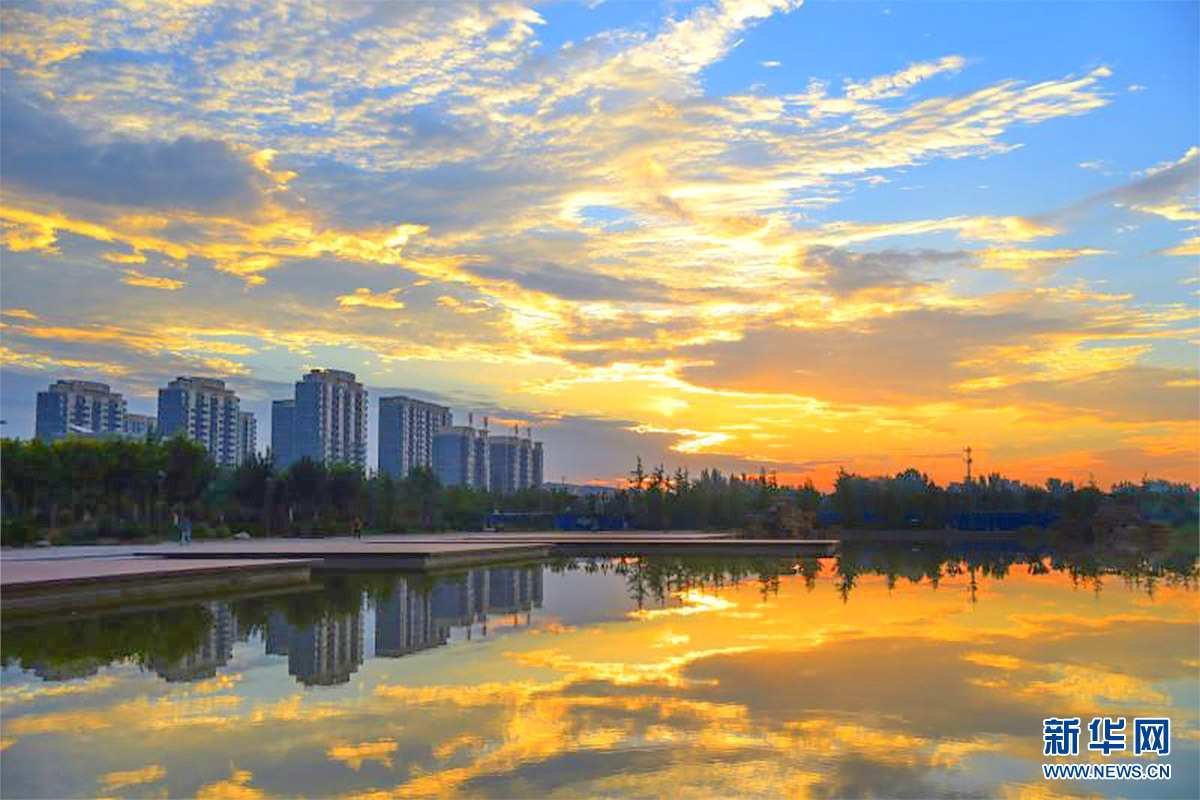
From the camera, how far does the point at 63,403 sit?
80750mm

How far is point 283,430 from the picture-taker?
92.1m

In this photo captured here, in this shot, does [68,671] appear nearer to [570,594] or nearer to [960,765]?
[960,765]

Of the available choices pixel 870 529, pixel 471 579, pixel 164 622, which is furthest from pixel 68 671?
pixel 870 529

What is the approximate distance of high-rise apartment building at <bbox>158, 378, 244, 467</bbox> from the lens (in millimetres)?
86875

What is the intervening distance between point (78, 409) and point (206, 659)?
267 ft

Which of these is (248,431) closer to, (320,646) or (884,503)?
(884,503)

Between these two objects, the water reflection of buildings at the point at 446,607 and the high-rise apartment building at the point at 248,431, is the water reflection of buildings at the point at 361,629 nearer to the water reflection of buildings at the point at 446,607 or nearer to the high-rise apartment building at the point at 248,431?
the water reflection of buildings at the point at 446,607

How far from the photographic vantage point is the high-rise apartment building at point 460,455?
98375 mm

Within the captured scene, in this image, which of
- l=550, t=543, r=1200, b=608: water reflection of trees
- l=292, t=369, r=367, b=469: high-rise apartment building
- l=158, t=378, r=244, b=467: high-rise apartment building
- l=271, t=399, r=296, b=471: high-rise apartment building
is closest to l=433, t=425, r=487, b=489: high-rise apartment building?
l=292, t=369, r=367, b=469: high-rise apartment building

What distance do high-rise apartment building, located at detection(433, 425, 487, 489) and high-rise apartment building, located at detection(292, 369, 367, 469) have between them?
8.35 m

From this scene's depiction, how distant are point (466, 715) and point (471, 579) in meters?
11.2

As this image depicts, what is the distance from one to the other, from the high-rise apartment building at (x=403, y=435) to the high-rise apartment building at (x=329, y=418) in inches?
164

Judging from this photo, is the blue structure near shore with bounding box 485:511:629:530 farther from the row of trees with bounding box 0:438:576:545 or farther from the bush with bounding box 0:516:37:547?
the bush with bounding box 0:516:37:547

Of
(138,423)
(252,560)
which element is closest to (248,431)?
(138,423)
